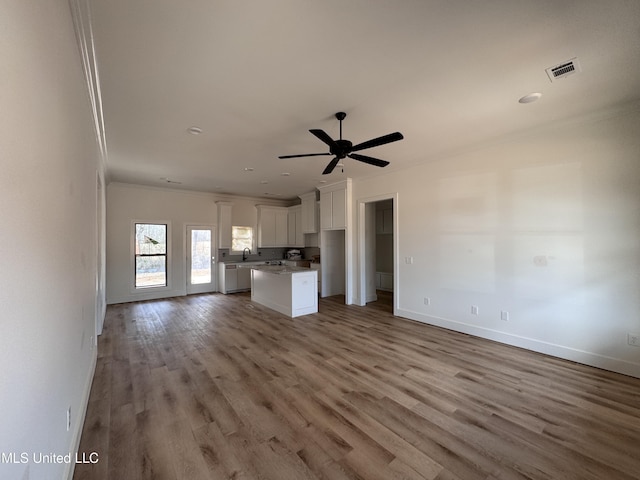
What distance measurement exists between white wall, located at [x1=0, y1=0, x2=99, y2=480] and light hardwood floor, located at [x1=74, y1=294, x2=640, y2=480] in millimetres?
631

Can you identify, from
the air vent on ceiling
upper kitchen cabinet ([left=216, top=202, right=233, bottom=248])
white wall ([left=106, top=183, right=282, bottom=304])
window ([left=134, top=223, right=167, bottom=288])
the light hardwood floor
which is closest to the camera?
the light hardwood floor

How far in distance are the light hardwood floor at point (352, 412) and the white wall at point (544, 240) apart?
0.37 meters

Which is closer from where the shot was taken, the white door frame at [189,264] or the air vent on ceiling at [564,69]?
the air vent on ceiling at [564,69]

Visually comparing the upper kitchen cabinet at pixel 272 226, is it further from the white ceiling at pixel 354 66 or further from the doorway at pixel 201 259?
the white ceiling at pixel 354 66

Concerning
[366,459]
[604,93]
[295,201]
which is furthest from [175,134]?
[295,201]

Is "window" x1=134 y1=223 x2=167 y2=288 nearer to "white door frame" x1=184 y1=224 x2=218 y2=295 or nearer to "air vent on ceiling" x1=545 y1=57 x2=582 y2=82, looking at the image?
"white door frame" x1=184 y1=224 x2=218 y2=295

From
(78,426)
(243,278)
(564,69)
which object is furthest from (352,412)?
(243,278)

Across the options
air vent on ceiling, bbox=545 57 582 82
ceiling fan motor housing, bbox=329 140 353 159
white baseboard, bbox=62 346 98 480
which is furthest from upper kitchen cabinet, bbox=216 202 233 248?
air vent on ceiling, bbox=545 57 582 82

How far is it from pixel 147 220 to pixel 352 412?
262 inches

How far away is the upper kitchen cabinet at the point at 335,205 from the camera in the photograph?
20.2ft

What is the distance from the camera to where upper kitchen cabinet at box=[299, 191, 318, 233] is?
7.59 meters

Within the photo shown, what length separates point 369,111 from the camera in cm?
295

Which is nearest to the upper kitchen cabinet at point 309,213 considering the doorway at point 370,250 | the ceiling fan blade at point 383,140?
the doorway at point 370,250

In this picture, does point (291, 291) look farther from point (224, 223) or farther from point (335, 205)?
point (224, 223)
